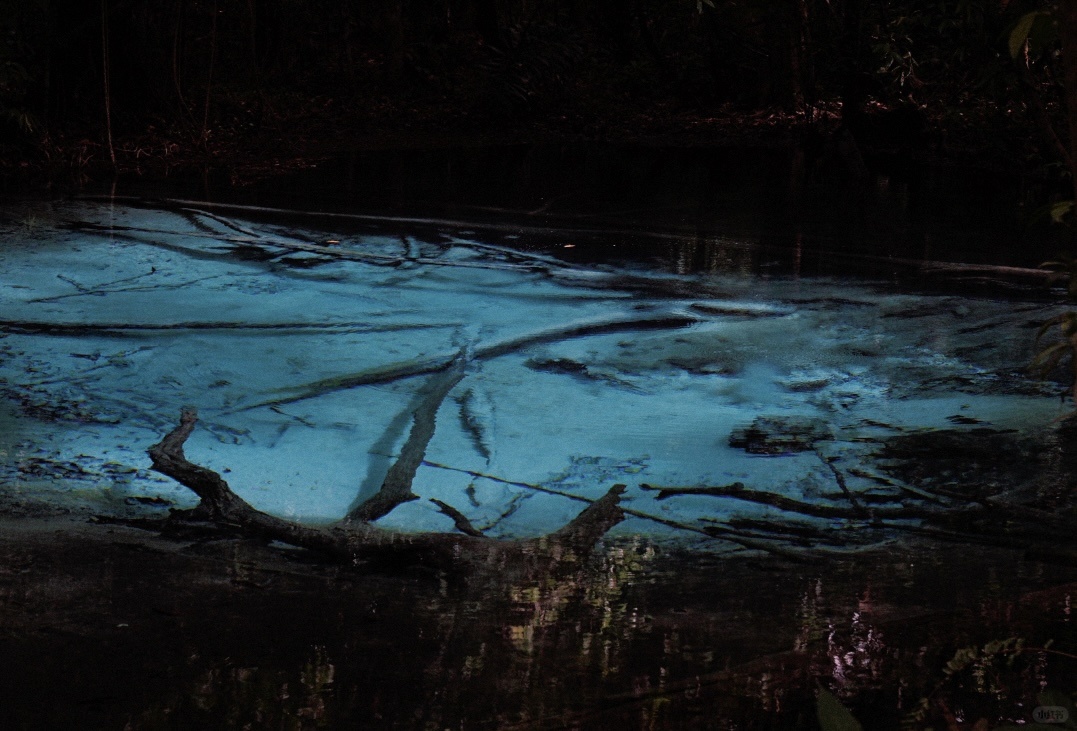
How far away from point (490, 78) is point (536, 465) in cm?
1483

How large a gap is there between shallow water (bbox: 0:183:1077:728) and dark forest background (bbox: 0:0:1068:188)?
3772 millimetres

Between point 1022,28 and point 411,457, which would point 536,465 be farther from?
point 1022,28

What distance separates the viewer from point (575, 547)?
402 cm

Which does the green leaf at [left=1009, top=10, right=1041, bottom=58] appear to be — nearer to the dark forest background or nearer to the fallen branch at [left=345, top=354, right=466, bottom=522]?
the fallen branch at [left=345, top=354, right=466, bottom=522]

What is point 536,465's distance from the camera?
4863mm

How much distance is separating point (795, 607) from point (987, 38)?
20.4 ft

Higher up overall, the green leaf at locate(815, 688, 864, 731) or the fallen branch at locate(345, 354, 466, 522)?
the green leaf at locate(815, 688, 864, 731)

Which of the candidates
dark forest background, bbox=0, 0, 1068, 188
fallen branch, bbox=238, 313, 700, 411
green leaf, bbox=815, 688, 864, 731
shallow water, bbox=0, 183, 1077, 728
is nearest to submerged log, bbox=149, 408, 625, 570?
shallow water, bbox=0, 183, 1077, 728

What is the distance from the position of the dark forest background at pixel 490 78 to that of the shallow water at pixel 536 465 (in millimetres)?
3772

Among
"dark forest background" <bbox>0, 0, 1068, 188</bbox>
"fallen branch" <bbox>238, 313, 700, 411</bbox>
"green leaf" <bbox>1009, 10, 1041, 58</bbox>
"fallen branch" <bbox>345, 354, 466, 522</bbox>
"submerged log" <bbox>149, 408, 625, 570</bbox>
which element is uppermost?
"dark forest background" <bbox>0, 0, 1068, 188</bbox>

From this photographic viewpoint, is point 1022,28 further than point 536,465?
No

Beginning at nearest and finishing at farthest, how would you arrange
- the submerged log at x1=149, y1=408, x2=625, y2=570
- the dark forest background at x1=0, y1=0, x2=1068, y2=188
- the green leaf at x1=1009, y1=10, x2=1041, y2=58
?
the green leaf at x1=1009, y1=10, x2=1041, y2=58 < the submerged log at x1=149, y1=408, x2=625, y2=570 < the dark forest background at x1=0, y1=0, x2=1068, y2=188

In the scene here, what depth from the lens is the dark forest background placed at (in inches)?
561

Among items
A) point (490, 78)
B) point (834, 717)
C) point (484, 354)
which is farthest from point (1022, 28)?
point (490, 78)
